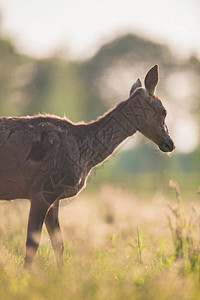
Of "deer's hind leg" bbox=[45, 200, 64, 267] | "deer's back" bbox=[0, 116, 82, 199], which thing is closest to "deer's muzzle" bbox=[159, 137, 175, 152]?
"deer's back" bbox=[0, 116, 82, 199]

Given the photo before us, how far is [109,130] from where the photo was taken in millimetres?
6566

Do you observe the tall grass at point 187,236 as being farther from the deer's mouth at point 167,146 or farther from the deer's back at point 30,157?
the deer's back at point 30,157

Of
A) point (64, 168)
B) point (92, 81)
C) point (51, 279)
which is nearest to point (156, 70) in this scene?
point (64, 168)

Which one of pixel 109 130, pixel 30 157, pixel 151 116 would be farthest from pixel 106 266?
pixel 151 116

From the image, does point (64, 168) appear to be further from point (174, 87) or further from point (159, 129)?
point (174, 87)

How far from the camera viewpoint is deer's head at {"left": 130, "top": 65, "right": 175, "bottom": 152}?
658cm

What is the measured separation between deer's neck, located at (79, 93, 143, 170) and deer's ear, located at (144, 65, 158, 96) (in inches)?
9.3

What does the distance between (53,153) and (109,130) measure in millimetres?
984

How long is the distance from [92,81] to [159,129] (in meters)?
27.6

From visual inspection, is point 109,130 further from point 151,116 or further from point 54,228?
point 54,228

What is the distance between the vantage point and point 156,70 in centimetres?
630

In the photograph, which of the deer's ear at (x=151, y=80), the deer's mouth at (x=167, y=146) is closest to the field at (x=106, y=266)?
the deer's mouth at (x=167, y=146)

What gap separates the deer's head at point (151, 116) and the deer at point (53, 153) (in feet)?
0.05

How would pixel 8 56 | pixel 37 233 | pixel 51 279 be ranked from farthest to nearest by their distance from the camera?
pixel 8 56
pixel 37 233
pixel 51 279
